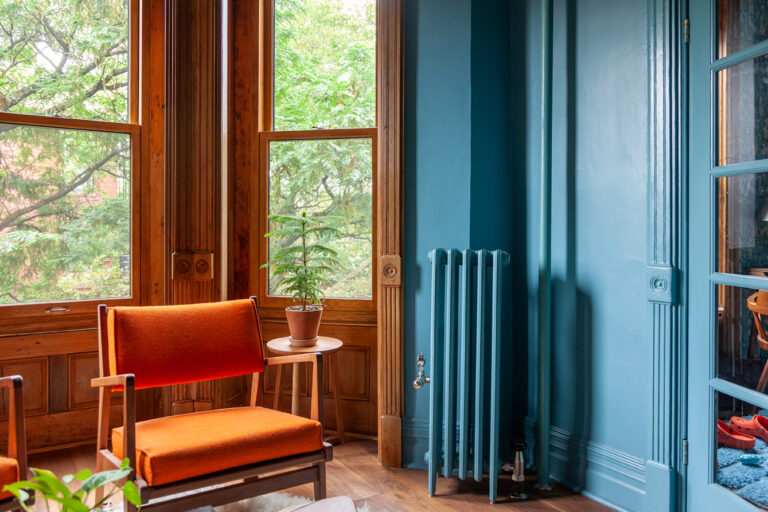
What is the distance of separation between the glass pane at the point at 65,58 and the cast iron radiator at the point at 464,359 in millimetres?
2155

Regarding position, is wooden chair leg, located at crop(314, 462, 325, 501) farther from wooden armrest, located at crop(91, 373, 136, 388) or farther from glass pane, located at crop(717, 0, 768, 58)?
glass pane, located at crop(717, 0, 768, 58)

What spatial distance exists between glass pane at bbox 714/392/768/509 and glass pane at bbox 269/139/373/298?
1851 mm

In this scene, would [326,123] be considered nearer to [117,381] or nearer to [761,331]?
[117,381]

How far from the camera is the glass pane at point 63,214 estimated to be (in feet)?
9.51

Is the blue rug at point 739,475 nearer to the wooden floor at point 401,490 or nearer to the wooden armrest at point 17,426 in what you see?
the wooden floor at point 401,490

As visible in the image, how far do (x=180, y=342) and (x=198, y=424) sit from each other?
1.28 feet

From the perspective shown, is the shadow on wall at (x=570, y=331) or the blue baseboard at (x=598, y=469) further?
the shadow on wall at (x=570, y=331)

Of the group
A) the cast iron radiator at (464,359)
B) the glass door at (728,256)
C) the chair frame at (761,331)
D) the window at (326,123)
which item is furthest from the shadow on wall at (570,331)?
the window at (326,123)

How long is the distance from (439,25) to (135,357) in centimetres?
207

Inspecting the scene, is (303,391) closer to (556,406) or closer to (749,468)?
(556,406)

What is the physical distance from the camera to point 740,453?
187 cm

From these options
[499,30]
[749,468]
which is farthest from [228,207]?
[749,468]

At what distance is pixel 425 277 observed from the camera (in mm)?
2730

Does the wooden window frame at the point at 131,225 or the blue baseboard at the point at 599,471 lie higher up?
the wooden window frame at the point at 131,225
